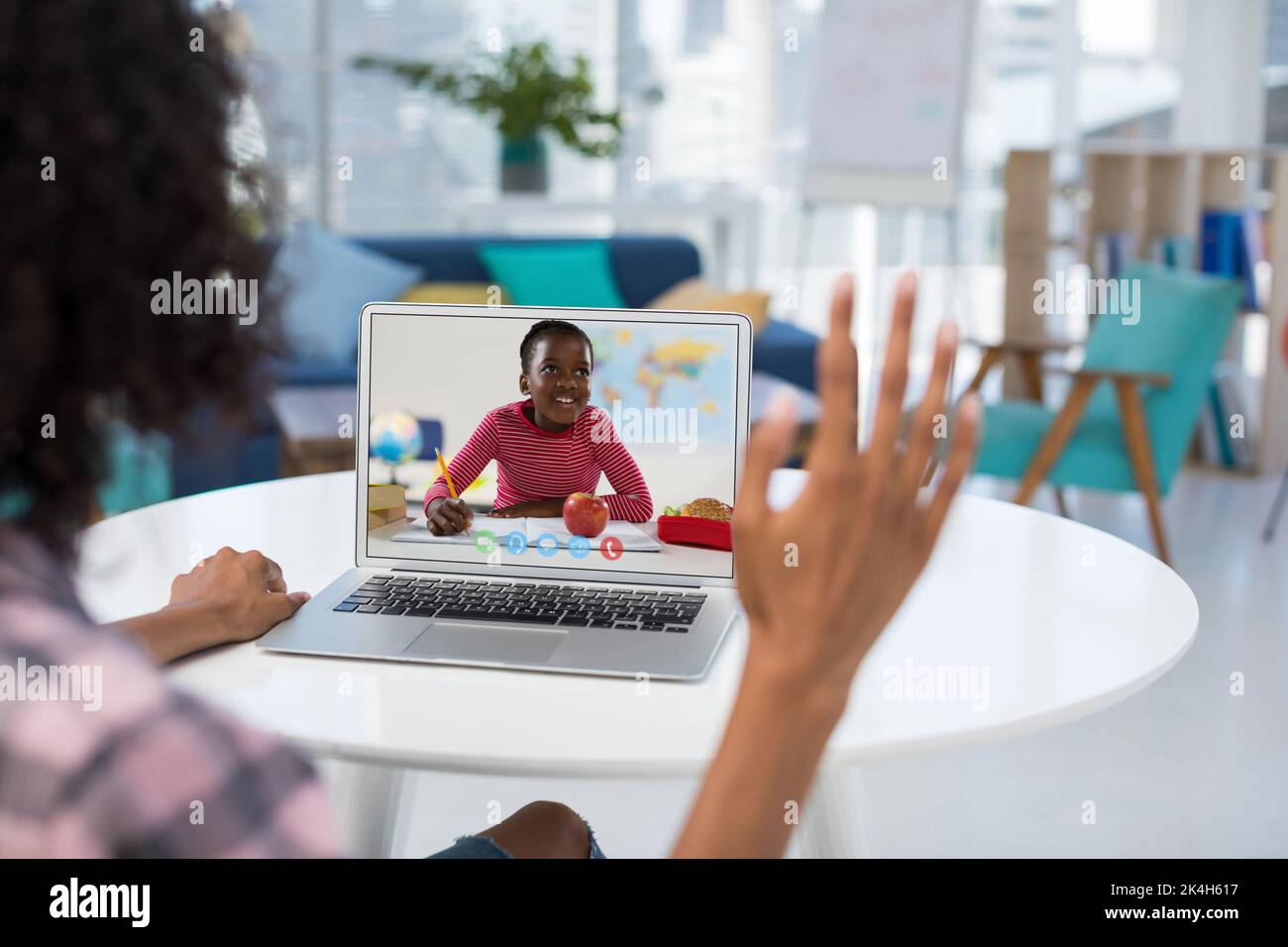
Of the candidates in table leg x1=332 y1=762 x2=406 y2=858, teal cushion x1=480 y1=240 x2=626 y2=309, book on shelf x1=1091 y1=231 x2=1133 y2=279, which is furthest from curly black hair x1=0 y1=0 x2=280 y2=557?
book on shelf x1=1091 y1=231 x2=1133 y2=279

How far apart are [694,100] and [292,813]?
21.8 feet

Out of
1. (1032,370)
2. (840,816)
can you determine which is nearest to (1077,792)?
(840,816)

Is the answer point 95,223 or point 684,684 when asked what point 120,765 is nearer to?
point 95,223

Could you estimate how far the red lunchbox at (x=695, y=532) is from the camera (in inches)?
52.2

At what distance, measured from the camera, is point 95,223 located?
0.55 metres

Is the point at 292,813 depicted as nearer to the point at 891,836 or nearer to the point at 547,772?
the point at 547,772

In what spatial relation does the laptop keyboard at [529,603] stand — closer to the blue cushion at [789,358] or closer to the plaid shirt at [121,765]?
the plaid shirt at [121,765]

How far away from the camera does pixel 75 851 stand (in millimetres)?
482

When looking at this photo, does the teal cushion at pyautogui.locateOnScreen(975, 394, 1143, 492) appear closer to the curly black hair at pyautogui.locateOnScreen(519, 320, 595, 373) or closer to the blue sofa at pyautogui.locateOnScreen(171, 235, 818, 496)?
the blue sofa at pyautogui.locateOnScreen(171, 235, 818, 496)

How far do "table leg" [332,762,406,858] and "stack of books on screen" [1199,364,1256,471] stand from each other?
14.3 feet

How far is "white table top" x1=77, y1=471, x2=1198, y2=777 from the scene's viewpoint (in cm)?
96

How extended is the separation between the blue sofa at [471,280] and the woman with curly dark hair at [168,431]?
2831 millimetres

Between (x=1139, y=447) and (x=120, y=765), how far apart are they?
3.53 m
